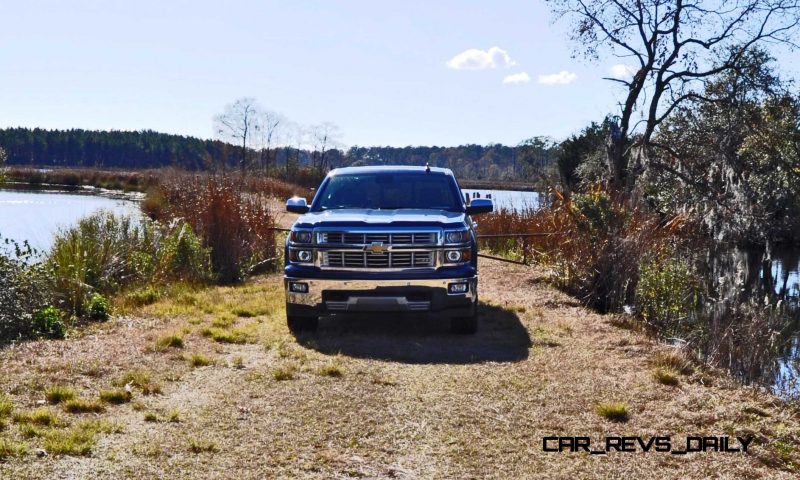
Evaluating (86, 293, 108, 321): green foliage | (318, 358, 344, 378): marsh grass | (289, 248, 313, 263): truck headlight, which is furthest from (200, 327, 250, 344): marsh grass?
(86, 293, 108, 321): green foliage

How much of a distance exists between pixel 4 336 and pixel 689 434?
682 cm

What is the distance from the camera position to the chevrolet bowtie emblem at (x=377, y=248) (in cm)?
760

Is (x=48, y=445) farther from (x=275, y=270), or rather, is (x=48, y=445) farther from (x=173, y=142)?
(x=173, y=142)

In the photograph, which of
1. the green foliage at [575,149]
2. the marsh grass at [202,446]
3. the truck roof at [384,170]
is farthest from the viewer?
the green foliage at [575,149]

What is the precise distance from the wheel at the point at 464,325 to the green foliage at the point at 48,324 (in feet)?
14.3

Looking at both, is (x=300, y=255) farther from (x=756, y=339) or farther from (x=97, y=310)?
(x=756, y=339)

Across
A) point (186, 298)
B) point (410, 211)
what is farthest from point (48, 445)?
point (186, 298)

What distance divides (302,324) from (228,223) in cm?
612

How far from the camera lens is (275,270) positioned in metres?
15.0

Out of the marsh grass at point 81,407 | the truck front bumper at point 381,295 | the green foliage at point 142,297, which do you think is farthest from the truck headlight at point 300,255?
the green foliage at point 142,297

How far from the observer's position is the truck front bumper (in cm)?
752

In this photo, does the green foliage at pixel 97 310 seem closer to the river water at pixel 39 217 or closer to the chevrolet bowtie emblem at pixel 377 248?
the river water at pixel 39 217

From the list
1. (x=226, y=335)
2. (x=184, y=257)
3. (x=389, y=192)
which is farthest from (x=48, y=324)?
(x=184, y=257)

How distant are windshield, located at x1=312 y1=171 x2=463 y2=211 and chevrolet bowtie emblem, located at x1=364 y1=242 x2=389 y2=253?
1.23 metres
